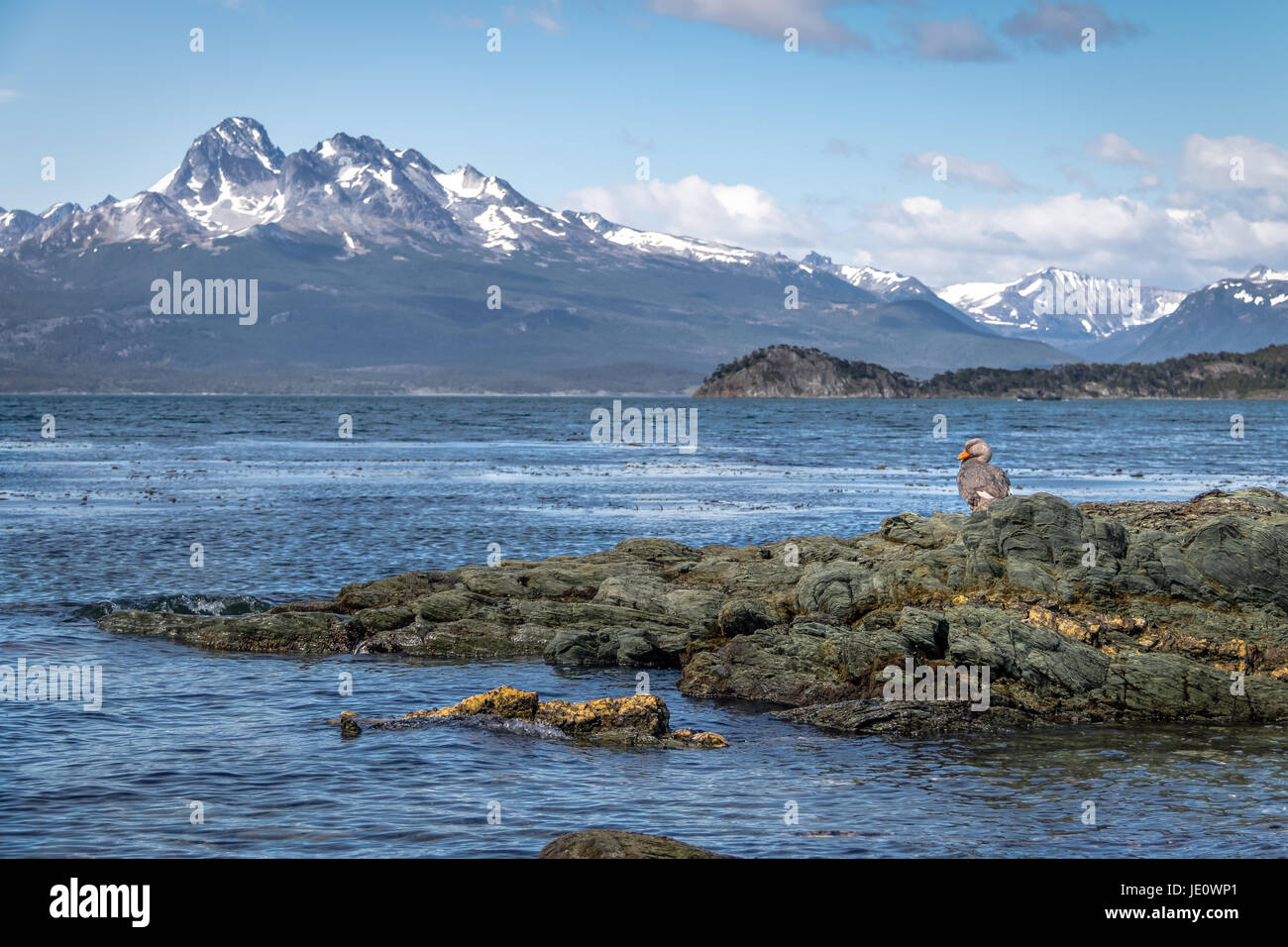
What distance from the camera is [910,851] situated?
13.8 m

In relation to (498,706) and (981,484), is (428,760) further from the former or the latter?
(981,484)

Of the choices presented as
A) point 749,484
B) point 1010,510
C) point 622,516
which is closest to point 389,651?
point 1010,510

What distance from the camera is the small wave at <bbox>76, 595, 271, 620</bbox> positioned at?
1179 inches

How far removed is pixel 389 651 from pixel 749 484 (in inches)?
1752

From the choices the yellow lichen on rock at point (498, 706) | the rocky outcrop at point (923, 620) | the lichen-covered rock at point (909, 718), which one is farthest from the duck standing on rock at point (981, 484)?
the yellow lichen on rock at point (498, 706)

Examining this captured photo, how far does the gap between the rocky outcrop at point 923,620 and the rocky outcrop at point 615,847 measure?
7.90 meters

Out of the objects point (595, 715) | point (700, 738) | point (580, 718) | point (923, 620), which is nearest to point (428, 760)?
point (580, 718)

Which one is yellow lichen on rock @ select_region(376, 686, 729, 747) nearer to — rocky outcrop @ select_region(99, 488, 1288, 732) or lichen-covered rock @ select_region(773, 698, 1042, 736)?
lichen-covered rock @ select_region(773, 698, 1042, 736)

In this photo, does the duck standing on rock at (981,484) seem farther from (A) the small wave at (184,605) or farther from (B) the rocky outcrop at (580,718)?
(A) the small wave at (184,605)

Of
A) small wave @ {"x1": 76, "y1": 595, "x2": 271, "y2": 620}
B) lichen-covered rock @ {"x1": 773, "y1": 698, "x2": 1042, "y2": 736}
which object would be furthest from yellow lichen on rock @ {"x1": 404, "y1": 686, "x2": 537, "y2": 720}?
small wave @ {"x1": 76, "y1": 595, "x2": 271, "y2": 620}

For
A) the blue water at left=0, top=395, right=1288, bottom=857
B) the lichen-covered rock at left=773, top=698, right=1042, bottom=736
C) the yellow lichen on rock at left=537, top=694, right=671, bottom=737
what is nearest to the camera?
the blue water at left=0, top=395, right=1288, bottom=857

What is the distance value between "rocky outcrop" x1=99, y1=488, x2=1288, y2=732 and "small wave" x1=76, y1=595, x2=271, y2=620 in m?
1.75

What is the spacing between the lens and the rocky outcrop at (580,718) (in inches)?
734
